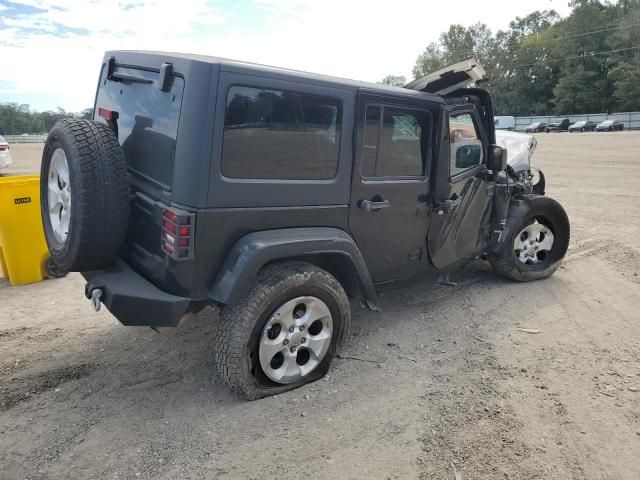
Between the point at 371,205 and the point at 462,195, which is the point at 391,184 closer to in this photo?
the point at 371,205

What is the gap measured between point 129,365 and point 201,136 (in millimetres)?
1834

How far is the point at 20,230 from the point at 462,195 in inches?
165

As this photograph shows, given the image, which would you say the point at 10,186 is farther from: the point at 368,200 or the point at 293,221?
the point at 368,200

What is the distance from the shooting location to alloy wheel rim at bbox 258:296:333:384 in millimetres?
2949

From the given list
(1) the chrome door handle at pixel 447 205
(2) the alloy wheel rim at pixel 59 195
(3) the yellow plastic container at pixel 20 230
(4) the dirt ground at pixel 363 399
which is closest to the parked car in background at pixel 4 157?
(3) the yellow plastic container at pixel 20 230

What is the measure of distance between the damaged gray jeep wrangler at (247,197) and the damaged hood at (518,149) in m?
2.01

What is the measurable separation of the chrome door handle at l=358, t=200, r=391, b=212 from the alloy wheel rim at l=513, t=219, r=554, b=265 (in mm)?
2164

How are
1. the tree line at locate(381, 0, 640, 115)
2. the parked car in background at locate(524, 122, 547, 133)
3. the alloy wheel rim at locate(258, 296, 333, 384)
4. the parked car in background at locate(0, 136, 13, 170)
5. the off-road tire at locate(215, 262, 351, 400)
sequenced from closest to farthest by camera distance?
1. the off-road tire at locate(215, 262, 351, 400)
2. the alloy wheel rim at locate(258, 296, 333, 384)
3. the parked car in background at locate(0, 136, 13, 170)
4. the parked car in background at locate(524, 122, 547, 133)
5. the tree line at locate(381, 0, 640, 115)

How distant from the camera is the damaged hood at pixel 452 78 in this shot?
12.2ft

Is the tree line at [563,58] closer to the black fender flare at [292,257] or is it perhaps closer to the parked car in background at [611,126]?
the parked car in background at [611,126]

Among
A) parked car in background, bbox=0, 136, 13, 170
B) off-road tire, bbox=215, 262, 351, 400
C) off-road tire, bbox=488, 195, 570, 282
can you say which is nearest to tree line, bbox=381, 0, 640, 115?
parked car in background, bbox=0, 136, 13, 170

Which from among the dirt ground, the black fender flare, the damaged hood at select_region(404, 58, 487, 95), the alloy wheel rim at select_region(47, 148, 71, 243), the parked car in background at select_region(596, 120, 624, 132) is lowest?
the dirt ground

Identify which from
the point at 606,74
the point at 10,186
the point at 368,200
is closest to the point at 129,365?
the point at 368,200

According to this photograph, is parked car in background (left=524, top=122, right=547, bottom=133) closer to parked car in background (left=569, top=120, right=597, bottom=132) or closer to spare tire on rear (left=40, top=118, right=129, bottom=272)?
parked car in background (left=569, top=120, right=597, bottom=132)
